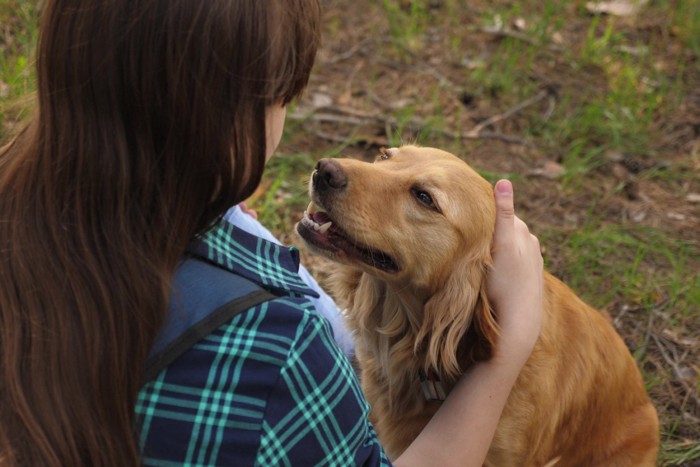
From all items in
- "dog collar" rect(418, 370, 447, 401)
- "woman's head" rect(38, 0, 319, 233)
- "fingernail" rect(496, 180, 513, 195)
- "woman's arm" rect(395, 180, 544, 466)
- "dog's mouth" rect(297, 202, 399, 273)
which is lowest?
"dog collar" rect(418, 370, 447, 401)

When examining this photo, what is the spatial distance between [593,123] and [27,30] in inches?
122

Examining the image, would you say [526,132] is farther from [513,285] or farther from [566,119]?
[513,285]

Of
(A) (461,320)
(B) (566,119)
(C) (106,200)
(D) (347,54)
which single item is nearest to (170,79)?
(C) (106,200)

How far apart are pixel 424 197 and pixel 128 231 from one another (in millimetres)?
979

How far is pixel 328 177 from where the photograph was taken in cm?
201

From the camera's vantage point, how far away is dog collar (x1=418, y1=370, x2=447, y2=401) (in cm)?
219

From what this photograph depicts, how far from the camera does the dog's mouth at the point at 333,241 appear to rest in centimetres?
206

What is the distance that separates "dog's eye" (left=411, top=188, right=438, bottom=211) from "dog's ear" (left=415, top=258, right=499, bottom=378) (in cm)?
18

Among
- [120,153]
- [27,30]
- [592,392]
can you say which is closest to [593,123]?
[592,392]

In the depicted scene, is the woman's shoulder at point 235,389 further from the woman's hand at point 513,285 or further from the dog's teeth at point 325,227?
the woman's hand at point 513,285

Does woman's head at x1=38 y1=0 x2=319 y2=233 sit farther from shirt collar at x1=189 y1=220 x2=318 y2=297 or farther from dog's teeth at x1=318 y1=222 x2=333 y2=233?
dog's teeth at x1=318 y1=222 x2=333 y2=233

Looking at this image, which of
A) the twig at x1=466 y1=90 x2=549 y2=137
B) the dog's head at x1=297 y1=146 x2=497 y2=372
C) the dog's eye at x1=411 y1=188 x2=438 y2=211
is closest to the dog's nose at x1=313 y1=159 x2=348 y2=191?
the dog's head at x1=297 y1=146 x2=497 y2=372

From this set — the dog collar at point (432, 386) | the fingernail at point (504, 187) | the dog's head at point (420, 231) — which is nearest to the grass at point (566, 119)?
the dog collar at point (432, 386)

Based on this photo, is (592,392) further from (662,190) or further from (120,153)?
(662,190)
